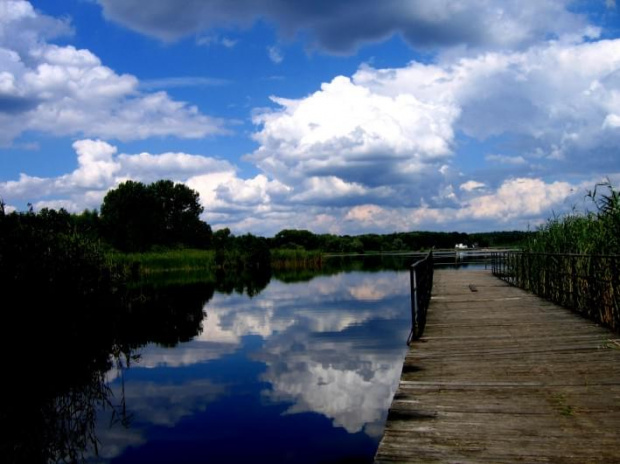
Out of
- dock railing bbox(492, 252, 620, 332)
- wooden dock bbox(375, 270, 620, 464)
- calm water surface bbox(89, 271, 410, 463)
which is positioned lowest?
calm water surface bbox(89, 271, 410, 463)

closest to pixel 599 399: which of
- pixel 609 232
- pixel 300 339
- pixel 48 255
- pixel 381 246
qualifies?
pixel 609 232

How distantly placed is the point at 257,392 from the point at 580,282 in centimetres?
821

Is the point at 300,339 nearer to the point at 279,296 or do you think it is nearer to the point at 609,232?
the point at 609,232

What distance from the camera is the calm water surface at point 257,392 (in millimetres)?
7680

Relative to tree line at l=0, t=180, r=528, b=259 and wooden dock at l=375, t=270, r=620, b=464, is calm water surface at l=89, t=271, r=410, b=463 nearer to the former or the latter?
wooden dock at l=375, t=270, r=620, b=464

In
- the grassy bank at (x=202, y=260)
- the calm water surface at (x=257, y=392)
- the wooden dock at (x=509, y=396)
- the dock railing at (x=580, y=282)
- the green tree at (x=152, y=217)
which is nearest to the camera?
the wooden dock at (x=509, y=396)

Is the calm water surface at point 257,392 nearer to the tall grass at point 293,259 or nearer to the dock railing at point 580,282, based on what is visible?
the dock railing at point 580,282

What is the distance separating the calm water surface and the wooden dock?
1357 millimetres

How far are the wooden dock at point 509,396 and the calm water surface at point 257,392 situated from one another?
4.45 feet

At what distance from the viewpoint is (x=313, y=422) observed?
28.2 ft

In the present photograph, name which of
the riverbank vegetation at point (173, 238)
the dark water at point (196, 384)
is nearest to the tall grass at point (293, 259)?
the riverbank vegetation at point (173, 238)

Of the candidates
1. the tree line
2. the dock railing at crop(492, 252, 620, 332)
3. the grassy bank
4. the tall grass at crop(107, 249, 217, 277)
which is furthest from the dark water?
the tree line

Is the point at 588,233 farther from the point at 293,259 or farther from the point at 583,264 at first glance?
the point at 293,259

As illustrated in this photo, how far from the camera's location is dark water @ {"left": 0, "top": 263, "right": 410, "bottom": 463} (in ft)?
25.5
